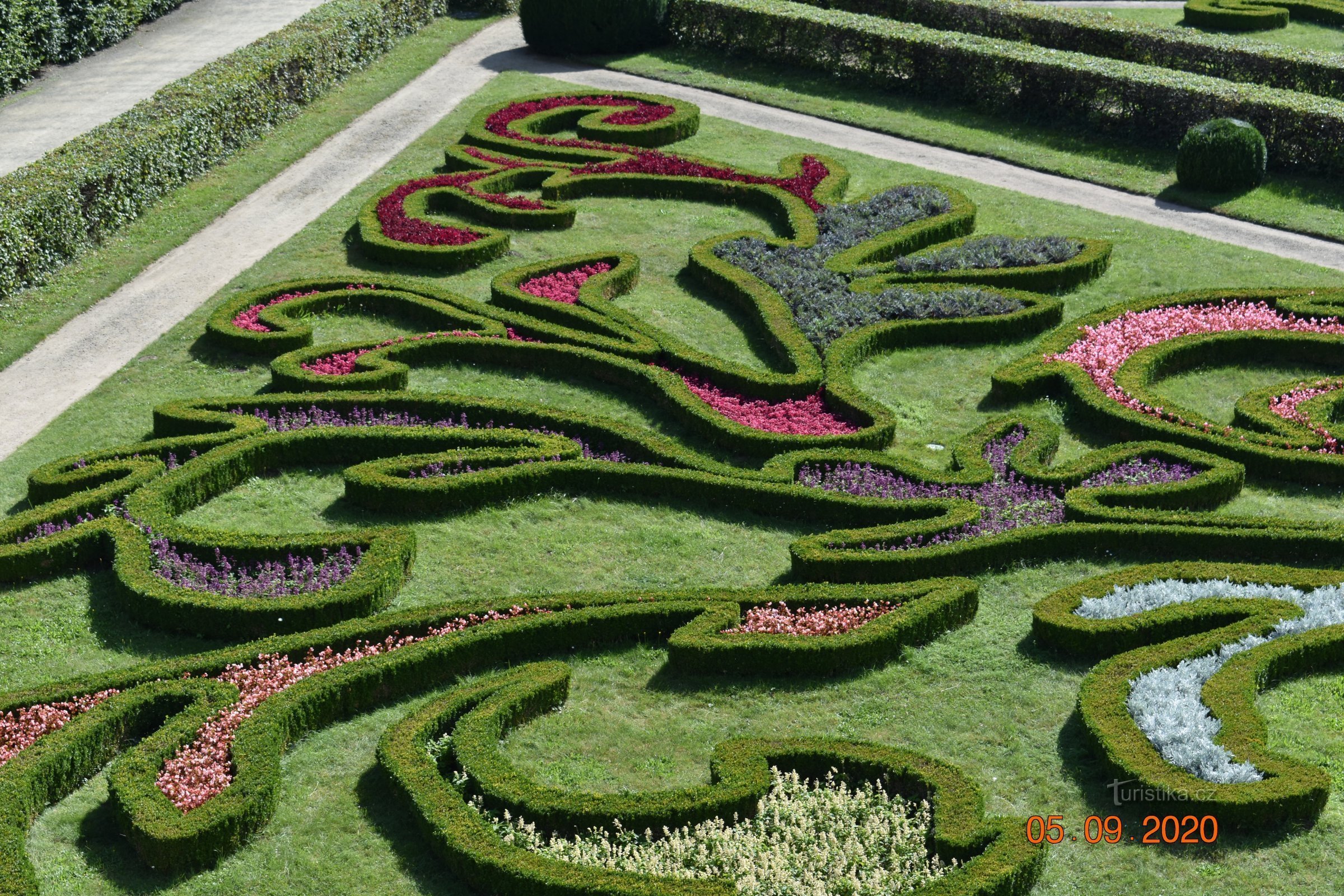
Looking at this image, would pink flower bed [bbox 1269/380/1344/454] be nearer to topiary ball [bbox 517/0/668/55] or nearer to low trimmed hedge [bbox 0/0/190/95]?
topiary ball [bbox 517/0/668/55]

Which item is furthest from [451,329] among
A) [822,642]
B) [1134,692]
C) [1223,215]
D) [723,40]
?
[723,40]

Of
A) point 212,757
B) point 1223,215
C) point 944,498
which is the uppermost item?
point 1223,215

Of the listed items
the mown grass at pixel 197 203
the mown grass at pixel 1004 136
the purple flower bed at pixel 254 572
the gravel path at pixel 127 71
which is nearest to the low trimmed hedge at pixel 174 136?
the mown grass at pixel 197 203

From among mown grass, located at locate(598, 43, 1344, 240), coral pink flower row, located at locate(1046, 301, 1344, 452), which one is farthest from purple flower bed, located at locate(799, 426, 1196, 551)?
mown grass, located at locate(598, 43, 1344, 240)

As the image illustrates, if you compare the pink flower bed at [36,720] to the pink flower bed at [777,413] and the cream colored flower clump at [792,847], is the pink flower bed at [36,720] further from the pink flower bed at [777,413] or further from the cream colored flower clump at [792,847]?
the pink flower bed at [777,413]

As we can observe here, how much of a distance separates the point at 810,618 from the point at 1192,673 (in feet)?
11.2

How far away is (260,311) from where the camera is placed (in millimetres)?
21531

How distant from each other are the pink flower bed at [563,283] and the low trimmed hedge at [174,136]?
7.34 m

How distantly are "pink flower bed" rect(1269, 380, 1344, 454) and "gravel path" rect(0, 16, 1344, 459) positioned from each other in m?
4.94

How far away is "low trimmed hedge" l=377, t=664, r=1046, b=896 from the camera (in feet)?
37.4

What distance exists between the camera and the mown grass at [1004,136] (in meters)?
25.9

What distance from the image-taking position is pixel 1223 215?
25.6 m

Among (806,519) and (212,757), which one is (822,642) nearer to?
(806,519)

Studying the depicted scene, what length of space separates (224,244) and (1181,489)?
1522 centimetres
